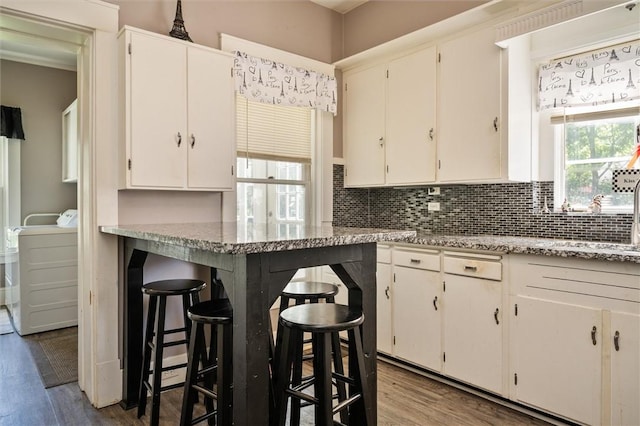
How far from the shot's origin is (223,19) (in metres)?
2.97

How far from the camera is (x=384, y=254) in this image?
3000mm

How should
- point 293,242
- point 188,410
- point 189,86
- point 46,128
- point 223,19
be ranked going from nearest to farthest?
1. point 293,242
2. point 188,410
3. point 189,86
4. point 223,19
5. point 46,128

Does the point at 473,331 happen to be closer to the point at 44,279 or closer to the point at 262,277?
the point at 262,277

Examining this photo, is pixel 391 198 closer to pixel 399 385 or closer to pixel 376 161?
pixel 376 161

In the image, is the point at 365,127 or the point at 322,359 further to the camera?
the point at 365,127

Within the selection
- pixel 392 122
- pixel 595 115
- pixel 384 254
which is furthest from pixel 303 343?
pixel 595 115

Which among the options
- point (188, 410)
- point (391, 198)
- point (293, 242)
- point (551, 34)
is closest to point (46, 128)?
point (391, 198)

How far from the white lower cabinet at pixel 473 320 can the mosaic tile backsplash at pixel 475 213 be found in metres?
0.62

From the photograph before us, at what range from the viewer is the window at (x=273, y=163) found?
3.15 metres

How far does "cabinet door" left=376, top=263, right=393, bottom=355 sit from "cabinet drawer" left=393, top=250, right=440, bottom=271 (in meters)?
0.11

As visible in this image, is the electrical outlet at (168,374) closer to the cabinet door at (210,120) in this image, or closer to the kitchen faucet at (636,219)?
the cabinet door at (210,120)

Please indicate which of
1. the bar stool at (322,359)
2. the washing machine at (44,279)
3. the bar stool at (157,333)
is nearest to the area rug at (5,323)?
the washing machine at (44,279)

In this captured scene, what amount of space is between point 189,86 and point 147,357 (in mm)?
1598

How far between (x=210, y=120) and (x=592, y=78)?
2370mm
